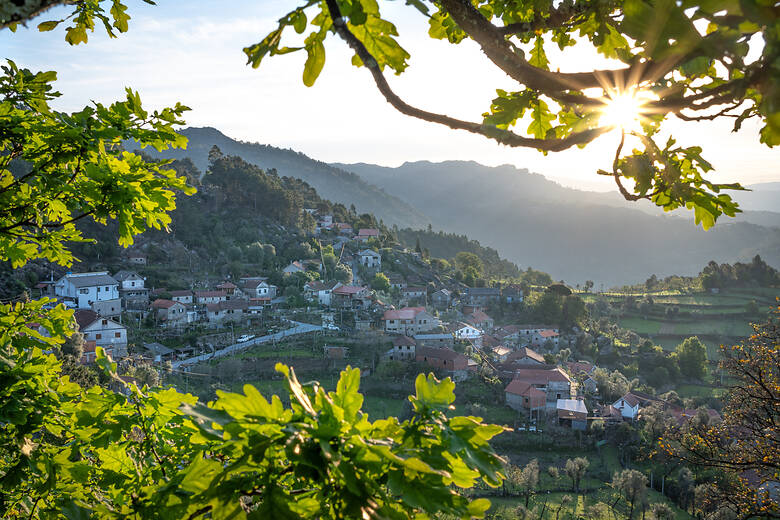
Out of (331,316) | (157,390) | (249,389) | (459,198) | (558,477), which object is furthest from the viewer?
(459,198)

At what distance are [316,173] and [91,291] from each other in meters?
90.8

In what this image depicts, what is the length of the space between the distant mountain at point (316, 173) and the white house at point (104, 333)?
8581 cm

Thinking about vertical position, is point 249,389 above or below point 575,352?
above

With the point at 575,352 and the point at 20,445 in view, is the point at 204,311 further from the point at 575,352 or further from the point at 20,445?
the point at 20,445

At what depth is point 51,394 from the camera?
8.62ft

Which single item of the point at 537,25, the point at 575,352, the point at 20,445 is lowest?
the point at 575,352

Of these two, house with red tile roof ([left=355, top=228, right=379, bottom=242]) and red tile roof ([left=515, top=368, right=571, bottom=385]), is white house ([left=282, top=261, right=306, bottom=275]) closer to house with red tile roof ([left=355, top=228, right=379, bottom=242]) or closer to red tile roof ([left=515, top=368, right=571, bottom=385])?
house with red tile roof ([left=355, top=228, right=379, bottom=242])

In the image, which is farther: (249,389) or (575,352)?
(575,352)

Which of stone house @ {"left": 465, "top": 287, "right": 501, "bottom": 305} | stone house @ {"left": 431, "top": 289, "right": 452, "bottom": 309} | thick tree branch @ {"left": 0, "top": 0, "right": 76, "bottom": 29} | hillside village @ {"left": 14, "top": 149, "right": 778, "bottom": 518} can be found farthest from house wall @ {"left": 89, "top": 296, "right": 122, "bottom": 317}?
thick tree branch @ {"left": 0, "top": 0, "right": 76, "bottom": 29}

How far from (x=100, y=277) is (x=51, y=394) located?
116 feet

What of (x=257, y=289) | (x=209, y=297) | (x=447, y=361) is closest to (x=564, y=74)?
(x=447, y=361)

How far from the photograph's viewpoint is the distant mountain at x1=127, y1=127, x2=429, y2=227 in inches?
4333

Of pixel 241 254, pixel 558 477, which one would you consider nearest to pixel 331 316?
pixel 241 254

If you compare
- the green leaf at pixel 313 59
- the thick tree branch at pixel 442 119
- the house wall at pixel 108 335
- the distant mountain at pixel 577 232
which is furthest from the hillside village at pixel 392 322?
the distant mountain at pixel 577 232
